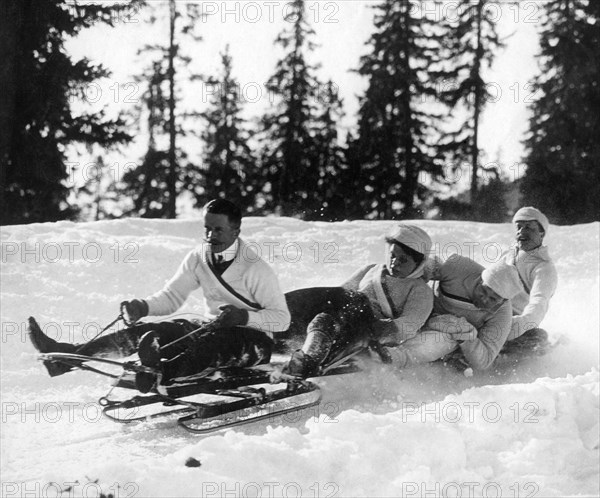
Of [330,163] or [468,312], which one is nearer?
[468,312]

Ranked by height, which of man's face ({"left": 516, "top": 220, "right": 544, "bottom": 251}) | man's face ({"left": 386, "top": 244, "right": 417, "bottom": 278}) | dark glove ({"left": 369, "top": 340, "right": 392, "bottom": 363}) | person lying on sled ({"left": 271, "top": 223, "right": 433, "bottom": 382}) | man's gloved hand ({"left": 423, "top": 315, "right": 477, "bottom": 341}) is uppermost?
man's face ({"left": 516, "top": 220, "right": 544, "bottom": 251})

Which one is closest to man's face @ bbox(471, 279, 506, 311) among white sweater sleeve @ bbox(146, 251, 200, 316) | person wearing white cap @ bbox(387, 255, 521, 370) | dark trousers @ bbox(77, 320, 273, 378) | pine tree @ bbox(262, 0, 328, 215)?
person wearing white cap @ bbox(387, 255, 521, 370)

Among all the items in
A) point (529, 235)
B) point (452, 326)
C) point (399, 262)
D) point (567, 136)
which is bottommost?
point (452, 326)

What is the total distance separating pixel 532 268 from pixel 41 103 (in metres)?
5.78

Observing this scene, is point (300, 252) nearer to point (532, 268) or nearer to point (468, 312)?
point (532, 268)

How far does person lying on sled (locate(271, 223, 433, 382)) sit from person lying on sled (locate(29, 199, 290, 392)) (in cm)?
31

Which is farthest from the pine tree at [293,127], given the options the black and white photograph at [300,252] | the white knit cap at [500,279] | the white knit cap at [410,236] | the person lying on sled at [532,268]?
the white knit cap at [500,279]

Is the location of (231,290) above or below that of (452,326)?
above

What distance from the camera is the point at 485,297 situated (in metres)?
4.61

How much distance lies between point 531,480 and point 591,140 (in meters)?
9.01

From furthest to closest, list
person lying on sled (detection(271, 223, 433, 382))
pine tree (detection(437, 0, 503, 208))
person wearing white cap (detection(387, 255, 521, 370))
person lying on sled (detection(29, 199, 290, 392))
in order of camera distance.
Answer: pine tree (detection(437, 0, 503, 208)) < person wearing white cap (detection(387, 255, 521, 370)) < person lying on sled (detection(271, 223, 433, 382)) < person lying on sled (detection(29, 199, 290, 392))

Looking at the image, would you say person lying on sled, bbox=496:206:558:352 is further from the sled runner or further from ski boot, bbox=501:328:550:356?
the sled runner

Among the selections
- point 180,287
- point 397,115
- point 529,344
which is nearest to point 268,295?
point 180,287

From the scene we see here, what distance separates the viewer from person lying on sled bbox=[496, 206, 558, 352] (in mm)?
5211
